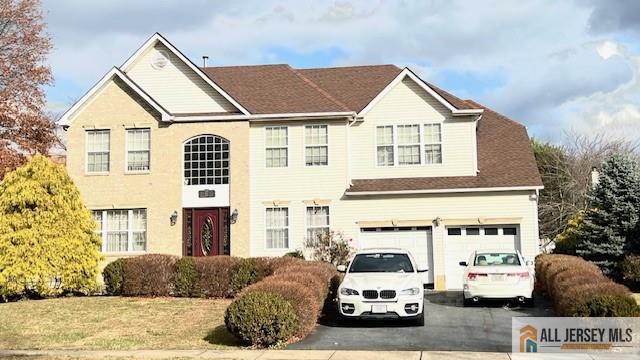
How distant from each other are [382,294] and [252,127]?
42.0 ft

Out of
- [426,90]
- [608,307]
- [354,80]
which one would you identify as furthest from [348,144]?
[608,307]

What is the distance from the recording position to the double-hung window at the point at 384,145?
2561 centimetres

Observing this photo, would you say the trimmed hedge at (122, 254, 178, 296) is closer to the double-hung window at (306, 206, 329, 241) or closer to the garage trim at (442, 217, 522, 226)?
the double-hung window at (306, 206, 329, 241)

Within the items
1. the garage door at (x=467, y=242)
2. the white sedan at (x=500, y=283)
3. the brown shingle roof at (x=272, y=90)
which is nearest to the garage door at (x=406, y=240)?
the garage door at (x=467, y=242)

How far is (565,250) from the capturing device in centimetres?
2591

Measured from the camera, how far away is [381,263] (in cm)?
1597

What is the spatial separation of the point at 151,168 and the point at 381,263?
40.3ft

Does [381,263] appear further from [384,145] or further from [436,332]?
[384,145]

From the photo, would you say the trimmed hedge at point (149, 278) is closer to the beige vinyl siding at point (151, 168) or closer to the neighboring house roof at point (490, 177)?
the beige vinyl siding at point (151, 168)

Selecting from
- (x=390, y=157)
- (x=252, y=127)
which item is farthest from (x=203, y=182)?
(x=390, y=157)

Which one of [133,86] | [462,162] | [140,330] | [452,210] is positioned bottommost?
[140,330]

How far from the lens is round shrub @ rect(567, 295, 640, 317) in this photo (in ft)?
39.3

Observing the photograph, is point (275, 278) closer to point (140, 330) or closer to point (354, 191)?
point (140, 330)

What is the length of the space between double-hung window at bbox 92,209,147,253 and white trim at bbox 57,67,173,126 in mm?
3686
